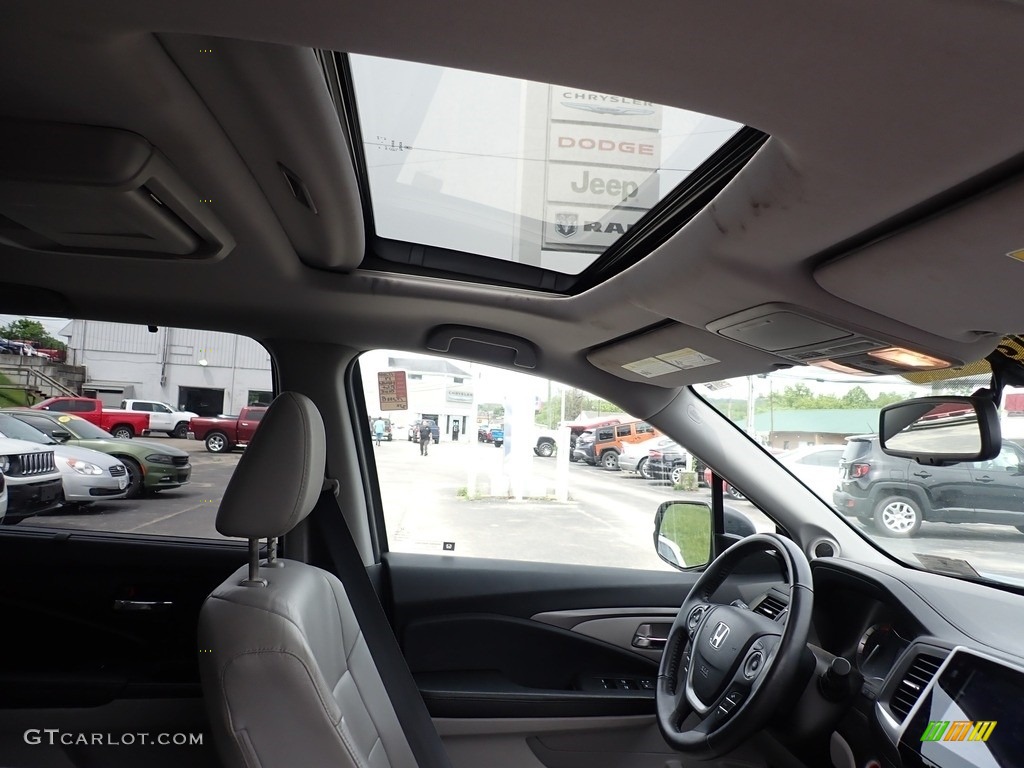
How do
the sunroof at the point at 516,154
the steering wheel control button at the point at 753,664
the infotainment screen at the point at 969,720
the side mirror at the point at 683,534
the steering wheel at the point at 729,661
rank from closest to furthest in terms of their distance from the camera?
1. the sunroof at the point at 516,154
2. the infotainment screen at the point at 969,720
3. the steering wheel at the point at 729,661
4. the steering wheel control button at the point at 753,664
5. the side mirror at the point at 683,534

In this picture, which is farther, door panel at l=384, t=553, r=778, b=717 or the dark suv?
door panel at l=384, t=553, r=778, b=717

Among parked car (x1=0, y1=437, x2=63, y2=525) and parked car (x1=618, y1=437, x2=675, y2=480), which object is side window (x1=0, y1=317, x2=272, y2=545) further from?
parked car (x1=618, y1=437, x2=675, y2=480)

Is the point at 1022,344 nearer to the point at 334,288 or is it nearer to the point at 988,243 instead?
the point at 988,243

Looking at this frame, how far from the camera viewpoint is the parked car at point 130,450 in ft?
8.70

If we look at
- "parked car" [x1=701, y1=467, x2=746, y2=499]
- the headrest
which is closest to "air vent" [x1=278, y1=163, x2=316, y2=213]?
the headrest

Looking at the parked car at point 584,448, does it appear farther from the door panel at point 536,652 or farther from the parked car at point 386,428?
the parked car at point 386,428

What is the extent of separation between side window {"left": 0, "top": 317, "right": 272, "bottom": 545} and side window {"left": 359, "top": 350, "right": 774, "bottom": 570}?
24.8 inches

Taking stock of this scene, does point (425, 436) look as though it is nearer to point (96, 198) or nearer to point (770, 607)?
point (770, 607)

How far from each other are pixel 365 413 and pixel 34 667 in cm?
145

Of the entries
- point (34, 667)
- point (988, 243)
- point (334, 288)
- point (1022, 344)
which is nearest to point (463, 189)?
point (334, 288)

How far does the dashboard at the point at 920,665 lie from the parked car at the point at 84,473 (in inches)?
93.4

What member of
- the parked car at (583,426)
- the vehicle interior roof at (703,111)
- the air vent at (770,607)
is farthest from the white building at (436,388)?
the air vent at (770,607)

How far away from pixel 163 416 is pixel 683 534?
210 cm

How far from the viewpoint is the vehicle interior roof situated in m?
0.84
